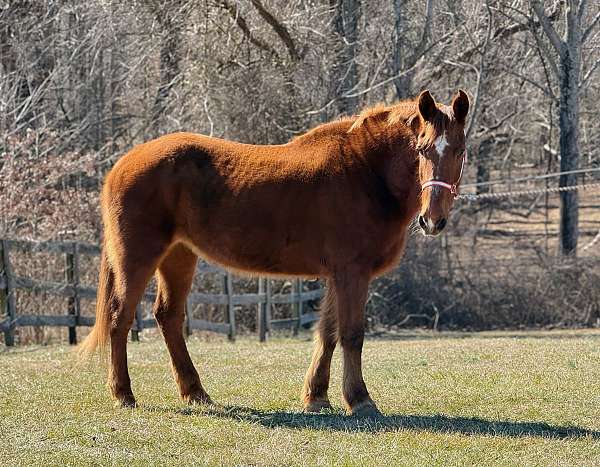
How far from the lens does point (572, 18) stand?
2252 centimetres

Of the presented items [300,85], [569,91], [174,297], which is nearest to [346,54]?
[300,85]

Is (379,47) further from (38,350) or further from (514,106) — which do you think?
(38,350)

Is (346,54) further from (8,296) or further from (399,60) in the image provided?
(8,296)

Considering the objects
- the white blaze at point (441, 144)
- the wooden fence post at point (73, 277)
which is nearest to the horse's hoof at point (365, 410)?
the white blaze at point (441, 144)

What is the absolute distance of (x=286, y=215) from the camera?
25.7ft

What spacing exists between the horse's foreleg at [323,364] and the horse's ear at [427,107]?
161 cm

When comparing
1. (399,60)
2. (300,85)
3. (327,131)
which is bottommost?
(327,131)

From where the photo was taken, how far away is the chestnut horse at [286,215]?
768cm

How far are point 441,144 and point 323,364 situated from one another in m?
2.10

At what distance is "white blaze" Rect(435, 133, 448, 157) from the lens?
284 inches

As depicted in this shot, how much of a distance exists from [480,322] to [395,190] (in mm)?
14174

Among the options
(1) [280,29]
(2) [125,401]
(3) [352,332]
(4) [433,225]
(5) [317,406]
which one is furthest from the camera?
(1) [280,29]

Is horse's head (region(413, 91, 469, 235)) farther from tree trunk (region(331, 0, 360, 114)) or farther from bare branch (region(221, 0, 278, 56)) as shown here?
bare branch (region(221, 0, 278, 56))

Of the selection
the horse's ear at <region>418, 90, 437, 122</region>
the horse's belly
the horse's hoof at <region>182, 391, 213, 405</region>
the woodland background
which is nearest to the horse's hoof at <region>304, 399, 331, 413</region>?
the horse's hoof at <region>182, 391, 213, 405</region>
